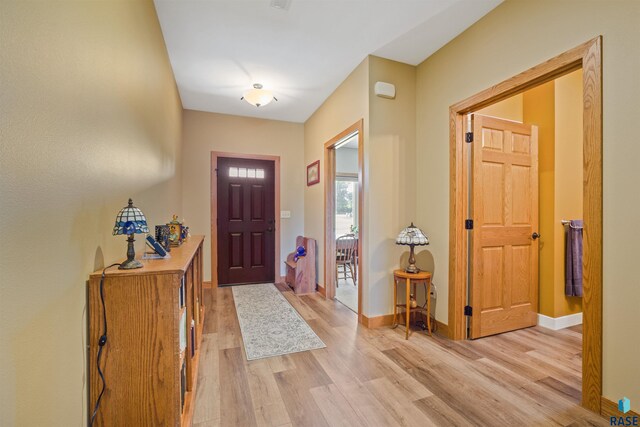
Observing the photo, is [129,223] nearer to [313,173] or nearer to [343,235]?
[313,173]

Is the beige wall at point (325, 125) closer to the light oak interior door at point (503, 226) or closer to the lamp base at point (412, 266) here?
the lamp base at point (412, 266)

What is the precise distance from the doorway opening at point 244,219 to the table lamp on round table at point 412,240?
2568mm

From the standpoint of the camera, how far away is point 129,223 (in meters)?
1.21

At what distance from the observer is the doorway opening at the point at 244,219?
446 cm

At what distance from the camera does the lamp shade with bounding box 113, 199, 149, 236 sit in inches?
47.1

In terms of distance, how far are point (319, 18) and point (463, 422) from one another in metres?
2.93

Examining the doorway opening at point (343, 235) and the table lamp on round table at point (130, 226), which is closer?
the table lamp on round table at point (130, 226)

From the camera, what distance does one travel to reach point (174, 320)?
4.01 ft

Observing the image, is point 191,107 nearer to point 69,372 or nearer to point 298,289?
point 298,289

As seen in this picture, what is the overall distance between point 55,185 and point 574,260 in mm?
3796

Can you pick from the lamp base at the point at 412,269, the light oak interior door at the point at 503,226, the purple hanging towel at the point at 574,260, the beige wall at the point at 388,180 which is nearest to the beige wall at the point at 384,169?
the beige wall at the point at 388,180

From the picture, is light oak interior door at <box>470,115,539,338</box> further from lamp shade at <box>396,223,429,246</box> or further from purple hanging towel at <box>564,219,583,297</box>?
lamp shade at <box>396,223,429,246</box>

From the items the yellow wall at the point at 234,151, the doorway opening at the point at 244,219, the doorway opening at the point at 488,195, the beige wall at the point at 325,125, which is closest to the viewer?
the doorway opening at the point at 488,195

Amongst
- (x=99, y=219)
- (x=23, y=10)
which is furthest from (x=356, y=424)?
(x=23, y=10)
